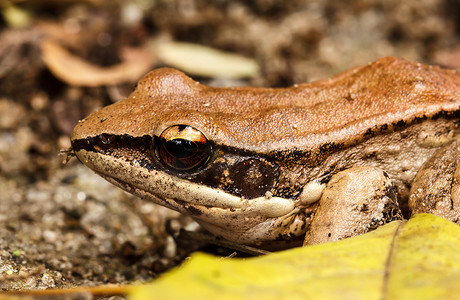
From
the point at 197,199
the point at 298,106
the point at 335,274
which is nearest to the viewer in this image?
the point at 335,274

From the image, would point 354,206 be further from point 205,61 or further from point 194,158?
point 205,61

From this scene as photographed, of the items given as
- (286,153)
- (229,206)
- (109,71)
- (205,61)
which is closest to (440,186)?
(286,153)

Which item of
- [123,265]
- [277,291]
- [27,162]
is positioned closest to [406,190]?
[277,291]

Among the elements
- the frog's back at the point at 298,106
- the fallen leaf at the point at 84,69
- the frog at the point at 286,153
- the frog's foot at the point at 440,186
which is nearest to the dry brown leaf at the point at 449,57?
the frog's back at the point at 298,106

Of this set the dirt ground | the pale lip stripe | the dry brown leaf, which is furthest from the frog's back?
the dry brown leaf

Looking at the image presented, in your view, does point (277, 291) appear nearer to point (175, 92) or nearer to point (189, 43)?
point (175, 92)

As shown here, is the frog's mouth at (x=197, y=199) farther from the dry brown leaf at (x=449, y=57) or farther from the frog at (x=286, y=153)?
the dry brown leaf at (x=449, y=57)
